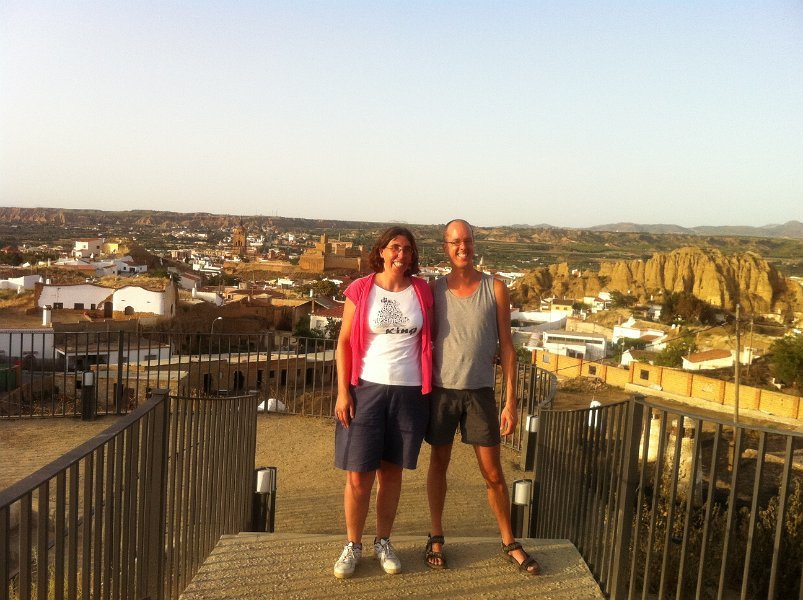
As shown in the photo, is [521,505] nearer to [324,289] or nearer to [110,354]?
[110,354]

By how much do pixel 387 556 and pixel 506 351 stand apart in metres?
1.11

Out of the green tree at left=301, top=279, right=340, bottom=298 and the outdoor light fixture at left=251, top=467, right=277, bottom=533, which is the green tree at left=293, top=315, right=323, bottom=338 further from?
the outdoor light fixture at left=251, top=467, right=277, bottom=533

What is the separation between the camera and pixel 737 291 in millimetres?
75875

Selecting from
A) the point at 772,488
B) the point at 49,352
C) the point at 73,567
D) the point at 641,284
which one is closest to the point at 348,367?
the point at 73,567

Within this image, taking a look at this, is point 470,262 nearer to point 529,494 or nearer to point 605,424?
point 605,424

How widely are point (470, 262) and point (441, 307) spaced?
26 centimetres

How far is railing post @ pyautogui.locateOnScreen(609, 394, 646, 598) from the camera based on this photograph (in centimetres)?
334

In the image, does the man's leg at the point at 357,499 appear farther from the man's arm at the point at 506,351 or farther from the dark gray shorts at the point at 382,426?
the man's arm at the point at 506,351

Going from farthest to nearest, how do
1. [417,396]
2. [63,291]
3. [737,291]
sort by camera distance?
[737,291] → [63,291] → [417,396]

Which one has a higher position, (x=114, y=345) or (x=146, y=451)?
(x=146, y=451)

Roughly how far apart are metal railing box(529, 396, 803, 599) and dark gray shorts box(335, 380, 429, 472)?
2.95 ft

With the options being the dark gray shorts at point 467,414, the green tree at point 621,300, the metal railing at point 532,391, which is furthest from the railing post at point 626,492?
the green tree at point 621,300

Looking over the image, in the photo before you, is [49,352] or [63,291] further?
[63,291]

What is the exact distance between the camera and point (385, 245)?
365 centimetres
